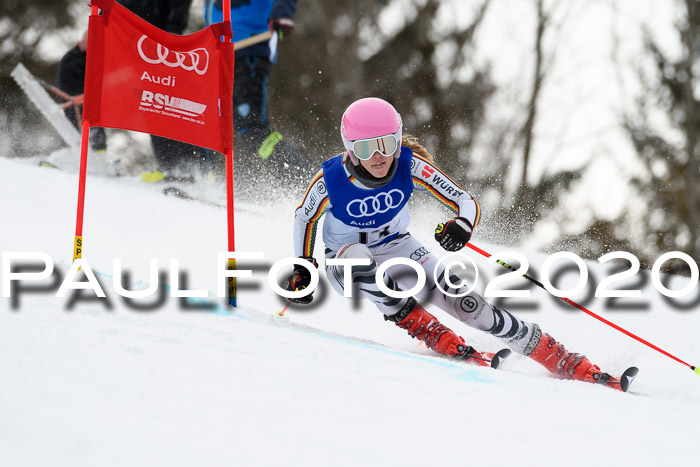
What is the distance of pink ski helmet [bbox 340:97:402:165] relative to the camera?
3.26m

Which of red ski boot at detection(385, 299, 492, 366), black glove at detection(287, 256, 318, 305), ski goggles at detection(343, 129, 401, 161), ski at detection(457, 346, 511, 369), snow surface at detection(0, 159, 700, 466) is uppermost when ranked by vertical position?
ski goggles at detection(343, 129, 401, 161)

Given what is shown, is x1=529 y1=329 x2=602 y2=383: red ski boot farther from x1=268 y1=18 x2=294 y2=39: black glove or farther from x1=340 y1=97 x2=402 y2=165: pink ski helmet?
x1=268 y1=18 x2=294 y2=39: black glove

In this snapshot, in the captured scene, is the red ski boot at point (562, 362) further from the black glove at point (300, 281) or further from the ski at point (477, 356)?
the black glove at point (300, 281)

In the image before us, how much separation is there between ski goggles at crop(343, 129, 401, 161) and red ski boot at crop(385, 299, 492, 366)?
31.3 inches

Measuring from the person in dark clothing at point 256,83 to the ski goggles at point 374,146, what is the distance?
122 inches

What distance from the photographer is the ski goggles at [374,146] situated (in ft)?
10.7

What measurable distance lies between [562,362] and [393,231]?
1024mm

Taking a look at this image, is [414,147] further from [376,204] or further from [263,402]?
[263,402]

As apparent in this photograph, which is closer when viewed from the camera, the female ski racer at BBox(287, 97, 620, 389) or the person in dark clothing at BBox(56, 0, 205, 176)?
the female ski racer at BBox(287, 97, 620, 389)

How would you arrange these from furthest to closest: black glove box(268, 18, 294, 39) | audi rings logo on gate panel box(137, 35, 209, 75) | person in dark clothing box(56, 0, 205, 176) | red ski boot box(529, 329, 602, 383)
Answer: person in dark clothing box(56, 0, 205, 176), black glove box(268, 18, 294, 39), audi rings logo on gate panel box(137, 35, 209, 75), red ski boot box(529, 329, 602, 383)

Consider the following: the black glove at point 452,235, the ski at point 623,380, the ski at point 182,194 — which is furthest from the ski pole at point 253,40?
the ski at point 623,380

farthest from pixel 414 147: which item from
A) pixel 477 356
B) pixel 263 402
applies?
pixel 263 402

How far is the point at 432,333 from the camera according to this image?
11.7ft

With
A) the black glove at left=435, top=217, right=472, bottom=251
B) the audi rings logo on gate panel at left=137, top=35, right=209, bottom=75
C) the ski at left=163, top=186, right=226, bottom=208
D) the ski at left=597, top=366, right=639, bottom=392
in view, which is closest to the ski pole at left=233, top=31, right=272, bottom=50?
the ski at left=163, top=186, right=226, bottom=208
